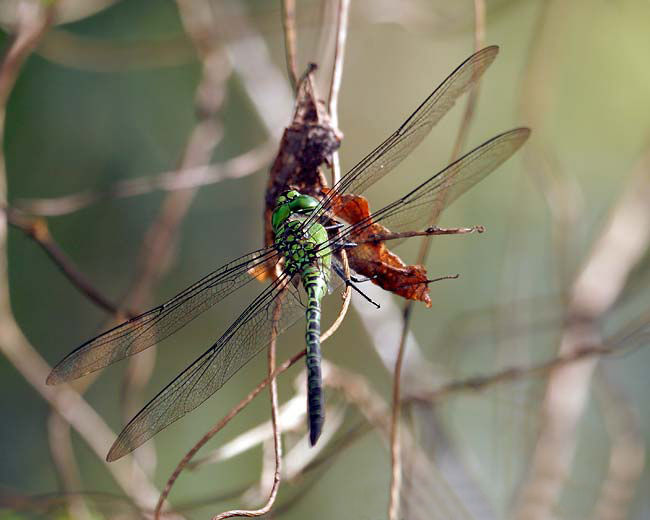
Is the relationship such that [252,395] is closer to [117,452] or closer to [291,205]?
[117,452]

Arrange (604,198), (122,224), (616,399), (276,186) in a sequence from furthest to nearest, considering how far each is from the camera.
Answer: (122,224), (604,198), (616,399), (276,186)

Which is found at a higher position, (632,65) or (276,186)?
(632,65)

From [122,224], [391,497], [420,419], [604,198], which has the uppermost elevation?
[122,224]

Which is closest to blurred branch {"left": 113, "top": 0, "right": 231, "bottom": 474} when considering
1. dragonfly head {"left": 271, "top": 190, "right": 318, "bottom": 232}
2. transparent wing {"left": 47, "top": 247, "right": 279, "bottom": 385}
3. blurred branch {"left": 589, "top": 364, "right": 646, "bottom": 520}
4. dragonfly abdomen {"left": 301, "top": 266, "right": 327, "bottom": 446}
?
transparent wing {"left": 47, "top": 247, "right": 279, "bottom": 385}

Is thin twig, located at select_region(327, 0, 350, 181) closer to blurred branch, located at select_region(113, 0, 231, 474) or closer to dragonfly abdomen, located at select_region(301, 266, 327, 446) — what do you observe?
dragonfly abdomen, located at select_region(301, 266, 327, 446)

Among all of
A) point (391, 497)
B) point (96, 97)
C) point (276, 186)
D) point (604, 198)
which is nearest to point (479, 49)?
point (276, 186)

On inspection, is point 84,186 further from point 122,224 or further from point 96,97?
point 96,97

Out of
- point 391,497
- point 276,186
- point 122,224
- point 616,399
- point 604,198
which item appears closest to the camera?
point 391,497
